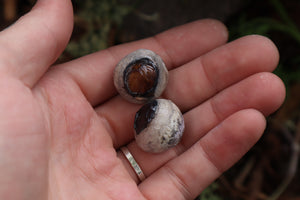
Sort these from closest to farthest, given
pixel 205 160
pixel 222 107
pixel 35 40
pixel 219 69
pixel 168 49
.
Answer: pixel 35 40 → pixel 205 160 → pixel 222 107 → pixel 219 69 → pixel 168 49

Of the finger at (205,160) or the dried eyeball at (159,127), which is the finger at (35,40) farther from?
the finger at (205,160)

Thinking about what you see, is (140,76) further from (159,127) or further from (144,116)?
(159,127)

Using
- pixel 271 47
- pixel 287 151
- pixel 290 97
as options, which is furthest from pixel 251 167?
pixel 271 47

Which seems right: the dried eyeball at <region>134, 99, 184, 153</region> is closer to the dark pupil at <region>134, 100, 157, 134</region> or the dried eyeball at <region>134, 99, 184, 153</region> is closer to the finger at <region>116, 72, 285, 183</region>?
the dark pupil at <region>134, 100, 157, 134</region>

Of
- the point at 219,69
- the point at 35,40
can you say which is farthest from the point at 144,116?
the point at 35,40

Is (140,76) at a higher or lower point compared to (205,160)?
higher

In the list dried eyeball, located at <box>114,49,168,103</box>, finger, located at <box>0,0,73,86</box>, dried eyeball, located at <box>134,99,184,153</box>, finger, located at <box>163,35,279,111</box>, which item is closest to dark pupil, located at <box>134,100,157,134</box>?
dried eyeball, located at <box>134,99,184,153</box>

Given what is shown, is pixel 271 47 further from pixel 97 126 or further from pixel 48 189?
pixel 48 189
